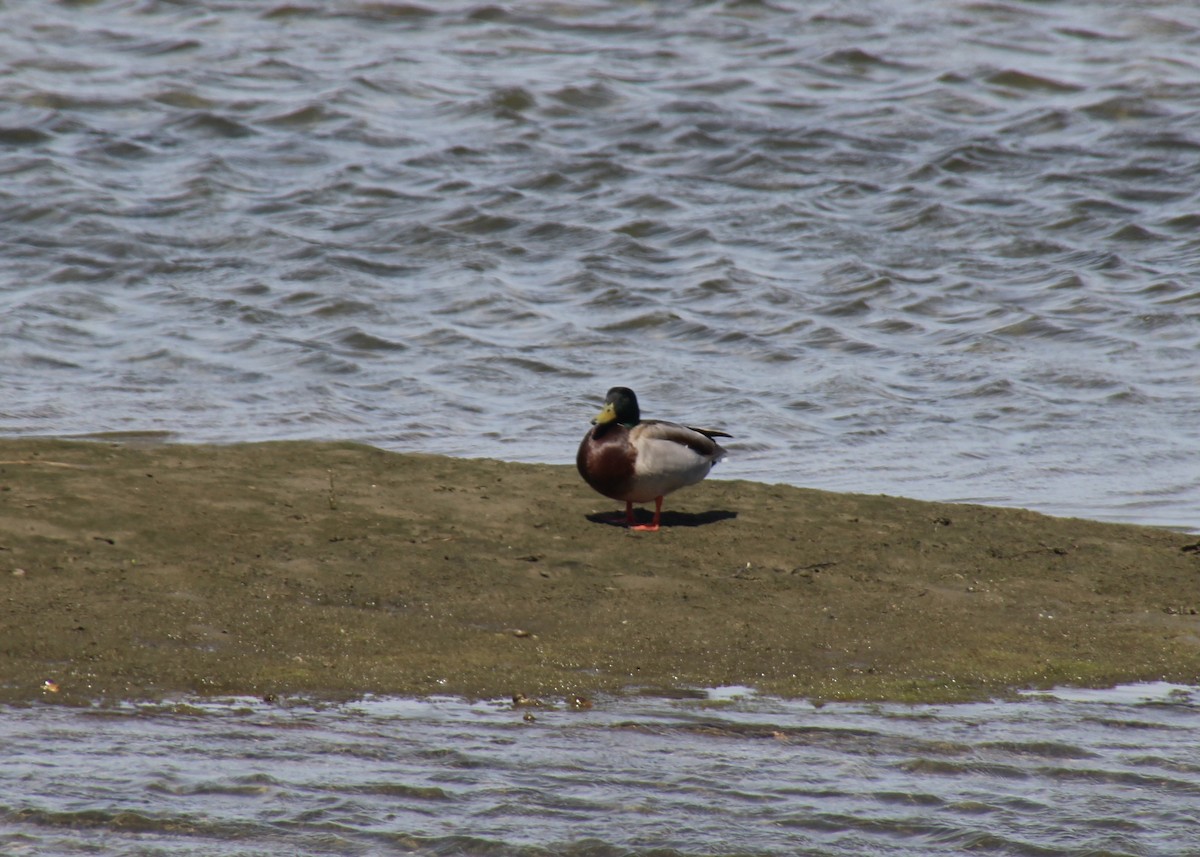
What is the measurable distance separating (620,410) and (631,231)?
28.2ft

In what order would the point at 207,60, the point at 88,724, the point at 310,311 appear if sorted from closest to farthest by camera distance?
1. the point at 88,724
2. the point at 310,311
3. the point at 207,60

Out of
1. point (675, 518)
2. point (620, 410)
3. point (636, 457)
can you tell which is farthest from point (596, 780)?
point (620, 410)

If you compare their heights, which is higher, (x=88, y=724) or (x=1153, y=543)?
(x=88, y=724)

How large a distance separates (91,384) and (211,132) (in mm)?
8530

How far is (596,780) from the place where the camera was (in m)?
4.93

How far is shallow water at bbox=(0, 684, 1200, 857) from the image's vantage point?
176 inches

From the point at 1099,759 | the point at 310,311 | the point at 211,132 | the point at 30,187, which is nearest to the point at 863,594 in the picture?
the point at 1099,759

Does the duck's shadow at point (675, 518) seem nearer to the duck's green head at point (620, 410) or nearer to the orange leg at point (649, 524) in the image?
the orange leg at point (649, 524)

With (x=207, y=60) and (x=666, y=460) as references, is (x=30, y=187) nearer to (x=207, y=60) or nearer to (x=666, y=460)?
(x=207, y=60)

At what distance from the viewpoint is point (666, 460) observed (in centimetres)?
796

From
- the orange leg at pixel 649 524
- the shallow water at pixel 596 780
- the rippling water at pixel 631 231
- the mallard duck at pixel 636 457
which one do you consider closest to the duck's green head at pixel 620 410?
the mallard duck at pixel 636 457

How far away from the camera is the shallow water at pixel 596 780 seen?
4477mm

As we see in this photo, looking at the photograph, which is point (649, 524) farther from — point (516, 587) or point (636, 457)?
point (516, 587)

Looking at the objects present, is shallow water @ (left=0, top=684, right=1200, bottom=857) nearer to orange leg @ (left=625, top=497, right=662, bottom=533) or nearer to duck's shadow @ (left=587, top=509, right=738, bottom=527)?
orange leg @ (left=625, top=497, right=662, bottom=533)
